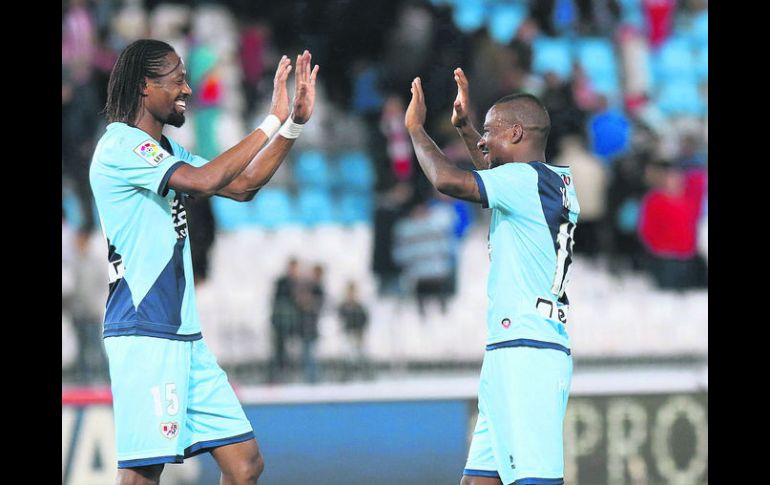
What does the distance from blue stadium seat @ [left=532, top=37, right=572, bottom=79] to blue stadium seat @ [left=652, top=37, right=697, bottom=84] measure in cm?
111

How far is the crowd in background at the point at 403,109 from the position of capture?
11.5 m

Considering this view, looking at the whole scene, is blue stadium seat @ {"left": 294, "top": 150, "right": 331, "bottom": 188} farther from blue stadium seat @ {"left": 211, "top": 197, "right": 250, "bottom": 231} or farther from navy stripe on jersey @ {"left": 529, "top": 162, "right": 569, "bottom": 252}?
navy stripe on jersey @ {"left": 529, "top": 162, "right": 569, "bottom": 252}

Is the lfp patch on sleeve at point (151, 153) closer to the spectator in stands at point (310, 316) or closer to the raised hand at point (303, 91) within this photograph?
the raised hand at point (303, 91)

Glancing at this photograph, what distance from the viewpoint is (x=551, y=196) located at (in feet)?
17.4

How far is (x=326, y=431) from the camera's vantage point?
8.94 meters

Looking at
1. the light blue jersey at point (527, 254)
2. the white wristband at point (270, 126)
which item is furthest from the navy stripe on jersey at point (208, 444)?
the white wristband at point (270, 126)

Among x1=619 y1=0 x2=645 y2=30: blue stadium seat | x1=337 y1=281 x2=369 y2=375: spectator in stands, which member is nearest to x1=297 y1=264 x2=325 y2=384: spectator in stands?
x1=337 y1=281 x2=369 y2=375: spectator in stands

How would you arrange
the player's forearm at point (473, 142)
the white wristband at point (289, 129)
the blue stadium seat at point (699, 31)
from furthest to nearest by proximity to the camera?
the blue stadium seat at point (699, 31) → the player's forearm at point (473, 142) → the white wristband at point (289, 129)

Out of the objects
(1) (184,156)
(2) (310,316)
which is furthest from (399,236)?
(1) (184,156)

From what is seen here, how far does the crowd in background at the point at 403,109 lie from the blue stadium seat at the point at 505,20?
0.16 feet

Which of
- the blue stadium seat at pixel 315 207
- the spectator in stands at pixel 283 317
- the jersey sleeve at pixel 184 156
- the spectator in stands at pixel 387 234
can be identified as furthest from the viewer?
the blue stadium seat at pixel 315 207

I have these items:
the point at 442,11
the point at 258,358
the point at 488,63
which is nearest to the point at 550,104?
the point at 488,63
